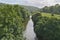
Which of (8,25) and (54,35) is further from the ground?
(8,25)

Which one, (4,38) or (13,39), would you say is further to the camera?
(13,39)

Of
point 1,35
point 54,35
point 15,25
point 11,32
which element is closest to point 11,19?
point 15,25

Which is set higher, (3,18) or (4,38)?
(3,18)

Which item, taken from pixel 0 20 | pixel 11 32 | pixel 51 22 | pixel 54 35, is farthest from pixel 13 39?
pixel 51 22

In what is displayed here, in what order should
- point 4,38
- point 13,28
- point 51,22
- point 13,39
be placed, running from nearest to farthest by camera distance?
point 4,38
point 13,39
point 13,28
point 51,22

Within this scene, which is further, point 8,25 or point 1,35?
point 8,25

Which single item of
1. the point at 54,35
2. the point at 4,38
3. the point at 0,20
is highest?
the point at 0,20

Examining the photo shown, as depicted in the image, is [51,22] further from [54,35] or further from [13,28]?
[13,28]

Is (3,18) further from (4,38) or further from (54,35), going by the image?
(54,35)

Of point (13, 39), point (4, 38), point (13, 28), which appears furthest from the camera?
point (13, 28)
